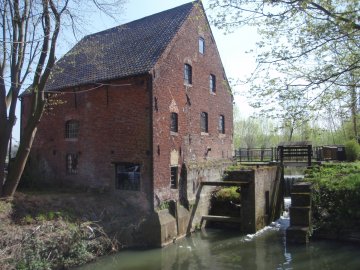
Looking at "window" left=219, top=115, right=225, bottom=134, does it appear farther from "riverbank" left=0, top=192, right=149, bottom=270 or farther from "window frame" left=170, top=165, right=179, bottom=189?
"riverbank" left=0, top=192, right=149, bottom=270

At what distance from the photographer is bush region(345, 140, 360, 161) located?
87.6 feet

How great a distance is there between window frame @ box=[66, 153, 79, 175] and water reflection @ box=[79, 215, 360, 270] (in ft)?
17.9

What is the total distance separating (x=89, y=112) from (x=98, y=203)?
4.26 meters

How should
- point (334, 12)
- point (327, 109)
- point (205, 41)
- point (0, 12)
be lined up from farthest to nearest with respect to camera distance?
point (205, 41)
point (0, 12)
point (327, 109)
point (334, 12)

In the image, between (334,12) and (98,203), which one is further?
(98,203)

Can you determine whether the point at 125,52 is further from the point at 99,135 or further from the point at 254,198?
the point at 254,198

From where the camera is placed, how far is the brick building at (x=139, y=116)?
14648mm

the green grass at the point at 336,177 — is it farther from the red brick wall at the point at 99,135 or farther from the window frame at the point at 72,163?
the window frame at the point at 72,163

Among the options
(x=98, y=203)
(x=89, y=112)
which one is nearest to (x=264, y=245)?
(x=98, y=203)

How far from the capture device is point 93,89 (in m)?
16.1

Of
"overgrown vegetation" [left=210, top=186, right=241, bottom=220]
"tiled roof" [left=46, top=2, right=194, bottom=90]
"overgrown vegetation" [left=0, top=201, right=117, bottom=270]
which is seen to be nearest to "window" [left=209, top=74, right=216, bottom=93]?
"tiled roof" [left=46, top=2, right=194, bottom=90]

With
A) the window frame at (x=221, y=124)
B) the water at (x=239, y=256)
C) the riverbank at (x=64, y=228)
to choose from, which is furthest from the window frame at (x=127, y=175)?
the window frame at (x=221, y=124)

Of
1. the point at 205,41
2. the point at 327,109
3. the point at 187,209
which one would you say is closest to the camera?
the point at 327,109

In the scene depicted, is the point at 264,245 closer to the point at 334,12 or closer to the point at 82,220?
the point at 82,220
